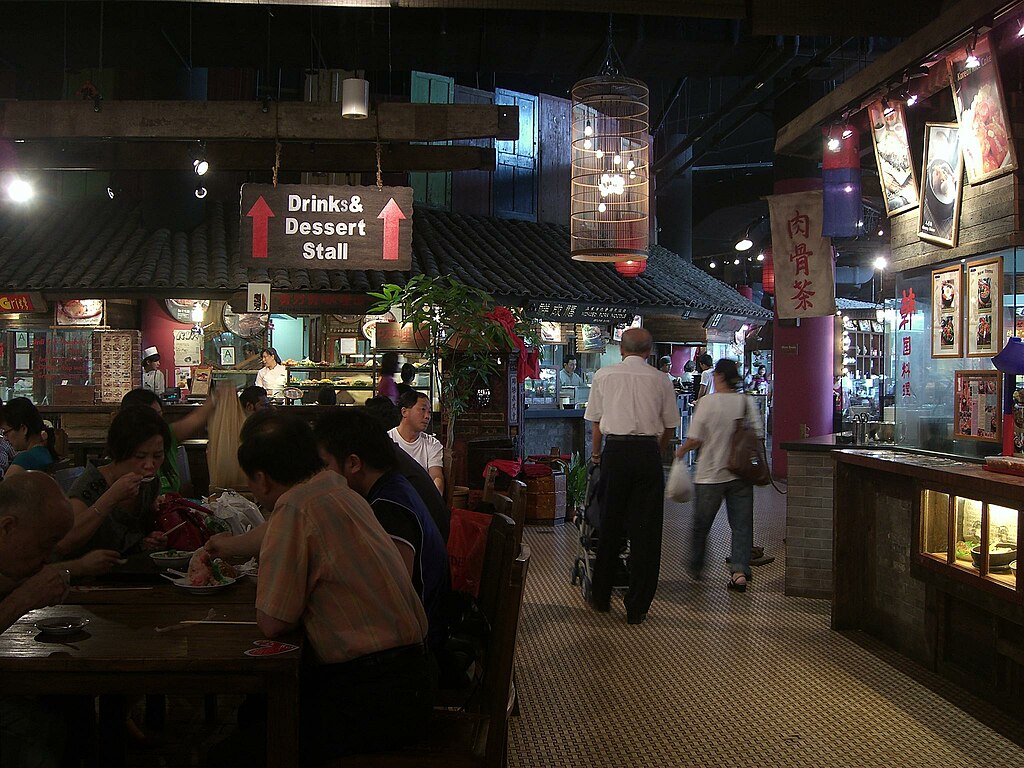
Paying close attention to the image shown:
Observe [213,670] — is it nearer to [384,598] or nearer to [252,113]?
[384,598]

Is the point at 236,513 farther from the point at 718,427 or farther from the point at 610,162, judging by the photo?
the point at 610,162

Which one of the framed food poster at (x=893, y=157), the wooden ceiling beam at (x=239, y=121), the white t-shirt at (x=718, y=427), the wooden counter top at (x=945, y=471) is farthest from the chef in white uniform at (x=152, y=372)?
the framed food poster at (x=893, y=157)

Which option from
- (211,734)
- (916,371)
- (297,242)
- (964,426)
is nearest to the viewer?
(211,734)

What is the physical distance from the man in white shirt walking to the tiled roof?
23.7ft

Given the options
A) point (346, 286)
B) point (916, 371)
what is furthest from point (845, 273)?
point (916, 371)

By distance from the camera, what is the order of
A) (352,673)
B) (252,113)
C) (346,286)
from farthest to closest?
(346,286) → (252,113) → (352,673)

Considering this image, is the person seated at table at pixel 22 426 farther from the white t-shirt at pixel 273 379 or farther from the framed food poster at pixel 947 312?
the white t-shirt at pixel 273 379

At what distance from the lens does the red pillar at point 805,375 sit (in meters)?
13.7

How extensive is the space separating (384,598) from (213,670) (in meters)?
0.50

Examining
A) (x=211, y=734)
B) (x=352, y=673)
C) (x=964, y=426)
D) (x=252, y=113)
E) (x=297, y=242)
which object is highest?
(x=252, y=113)

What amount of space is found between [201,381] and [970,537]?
1114cm

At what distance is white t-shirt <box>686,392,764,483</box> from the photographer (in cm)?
745

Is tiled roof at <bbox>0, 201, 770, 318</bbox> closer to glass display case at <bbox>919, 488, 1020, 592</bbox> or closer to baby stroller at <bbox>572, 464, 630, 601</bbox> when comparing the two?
baby stroller at <bbox>572, 464, 630, 601</bbox>

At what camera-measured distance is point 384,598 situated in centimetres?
266
